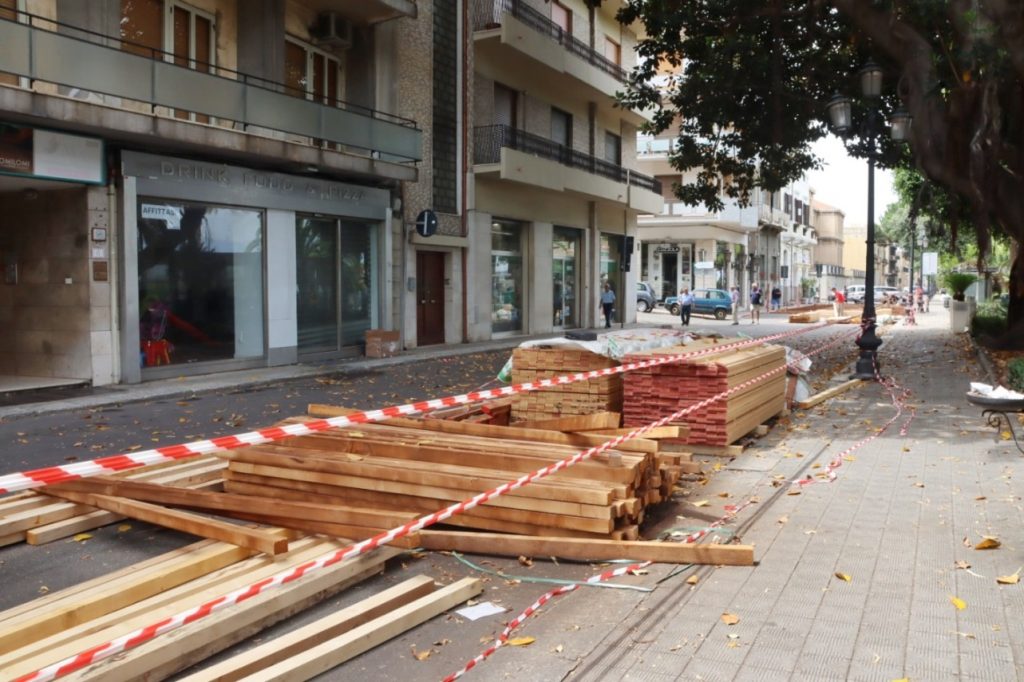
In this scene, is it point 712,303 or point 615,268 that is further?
point 712,303

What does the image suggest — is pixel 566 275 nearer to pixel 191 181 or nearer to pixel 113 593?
pixel 191 181

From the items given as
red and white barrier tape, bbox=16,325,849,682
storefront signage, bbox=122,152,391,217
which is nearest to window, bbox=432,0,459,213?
storefront signage, bbox=122,152,391,217

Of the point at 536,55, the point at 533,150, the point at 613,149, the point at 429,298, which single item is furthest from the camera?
the point at 613,149

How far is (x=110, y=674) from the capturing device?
3.37m

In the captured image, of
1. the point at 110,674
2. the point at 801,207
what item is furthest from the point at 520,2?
the point at 801,207

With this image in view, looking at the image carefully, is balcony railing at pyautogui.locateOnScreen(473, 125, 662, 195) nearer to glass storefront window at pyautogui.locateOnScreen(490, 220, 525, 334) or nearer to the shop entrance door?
glass storefront window at pyautogui.locateOnScreen(490, 220, 525, 334)

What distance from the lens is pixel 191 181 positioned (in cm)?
1511

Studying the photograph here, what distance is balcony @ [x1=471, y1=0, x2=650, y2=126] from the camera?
76.1ft

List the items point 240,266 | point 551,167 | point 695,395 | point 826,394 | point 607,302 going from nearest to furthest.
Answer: point 695,395 → point 826,394 → point 240,266 → point 551,167 → point 607,302

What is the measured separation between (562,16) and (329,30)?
11.4 m

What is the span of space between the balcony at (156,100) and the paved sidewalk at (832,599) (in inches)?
415

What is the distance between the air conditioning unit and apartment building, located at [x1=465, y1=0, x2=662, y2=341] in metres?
4.99

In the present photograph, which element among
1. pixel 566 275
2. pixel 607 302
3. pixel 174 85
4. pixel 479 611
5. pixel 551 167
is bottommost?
pixel 479 611

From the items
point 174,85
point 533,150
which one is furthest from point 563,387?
point 533,150
